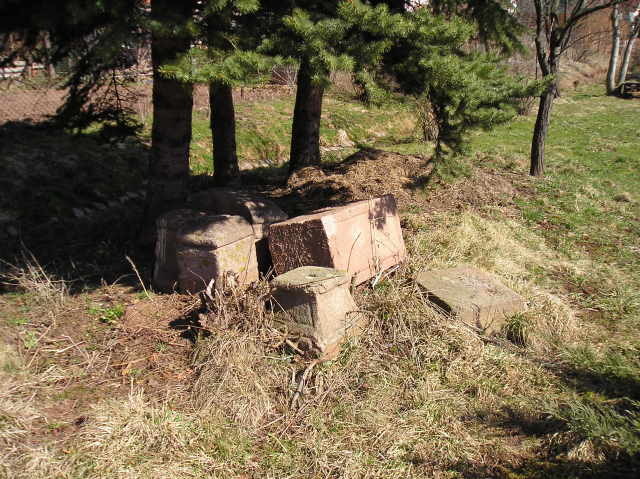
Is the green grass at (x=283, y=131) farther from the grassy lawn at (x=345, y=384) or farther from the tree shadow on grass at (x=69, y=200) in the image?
the grassy lawn at (x=345, y=384)

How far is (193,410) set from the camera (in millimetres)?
3605

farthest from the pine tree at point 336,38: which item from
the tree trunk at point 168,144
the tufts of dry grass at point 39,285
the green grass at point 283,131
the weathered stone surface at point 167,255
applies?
the green grass at point 283,131

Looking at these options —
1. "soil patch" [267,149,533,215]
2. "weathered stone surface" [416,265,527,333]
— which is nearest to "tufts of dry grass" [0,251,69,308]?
"soil patch" [267,149,533,215]

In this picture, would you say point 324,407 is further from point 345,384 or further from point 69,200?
point 69,200

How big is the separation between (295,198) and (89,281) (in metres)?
2.93

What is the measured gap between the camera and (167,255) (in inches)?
200

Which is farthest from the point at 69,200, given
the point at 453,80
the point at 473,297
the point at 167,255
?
the point at 473,297

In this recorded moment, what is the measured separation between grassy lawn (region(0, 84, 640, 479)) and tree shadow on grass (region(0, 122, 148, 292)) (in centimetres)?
75

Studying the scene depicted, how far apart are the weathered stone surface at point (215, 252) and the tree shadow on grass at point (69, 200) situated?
3.94 feet

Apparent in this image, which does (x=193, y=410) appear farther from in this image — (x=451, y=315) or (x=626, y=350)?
(x=626, y=350)

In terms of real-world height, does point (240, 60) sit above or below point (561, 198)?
above

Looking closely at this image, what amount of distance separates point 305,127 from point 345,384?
16.5 ft

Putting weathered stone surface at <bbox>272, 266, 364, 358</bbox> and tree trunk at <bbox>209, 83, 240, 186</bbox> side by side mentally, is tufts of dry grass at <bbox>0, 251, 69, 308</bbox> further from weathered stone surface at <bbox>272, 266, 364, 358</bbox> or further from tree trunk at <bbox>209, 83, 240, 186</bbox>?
tree trunk at <bbox>209, 83, 240, 186</bbox>

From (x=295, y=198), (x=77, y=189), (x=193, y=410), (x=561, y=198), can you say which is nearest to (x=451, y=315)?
(x=193, y=410)
